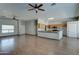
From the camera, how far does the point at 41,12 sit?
2.12 metres

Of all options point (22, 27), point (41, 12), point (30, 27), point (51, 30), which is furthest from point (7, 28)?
point (51, 30)

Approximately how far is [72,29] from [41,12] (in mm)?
816

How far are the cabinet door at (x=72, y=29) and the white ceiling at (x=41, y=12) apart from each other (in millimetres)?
191

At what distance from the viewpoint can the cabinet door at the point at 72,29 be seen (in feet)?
6.88

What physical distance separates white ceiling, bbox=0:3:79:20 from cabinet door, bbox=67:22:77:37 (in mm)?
191

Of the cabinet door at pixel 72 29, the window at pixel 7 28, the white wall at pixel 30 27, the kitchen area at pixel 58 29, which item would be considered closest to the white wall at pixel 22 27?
the white wall at pixel 30 27

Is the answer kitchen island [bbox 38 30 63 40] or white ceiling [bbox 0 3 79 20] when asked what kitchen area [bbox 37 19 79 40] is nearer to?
kitchen island [bbox 38 30 63 40]

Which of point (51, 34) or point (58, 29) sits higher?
point (58, 29)

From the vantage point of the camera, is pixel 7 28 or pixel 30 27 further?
pixel 30 27

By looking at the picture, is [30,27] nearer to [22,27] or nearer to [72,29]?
[22,27]

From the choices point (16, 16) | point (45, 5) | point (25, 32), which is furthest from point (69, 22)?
point (16, 16)

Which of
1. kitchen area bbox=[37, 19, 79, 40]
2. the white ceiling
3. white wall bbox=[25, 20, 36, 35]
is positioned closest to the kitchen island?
kitchen area bbox=[37, 19, 79, 40]

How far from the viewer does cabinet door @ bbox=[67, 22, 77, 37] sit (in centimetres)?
210

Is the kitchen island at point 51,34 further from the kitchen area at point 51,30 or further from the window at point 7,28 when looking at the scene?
the window at point 7,28
